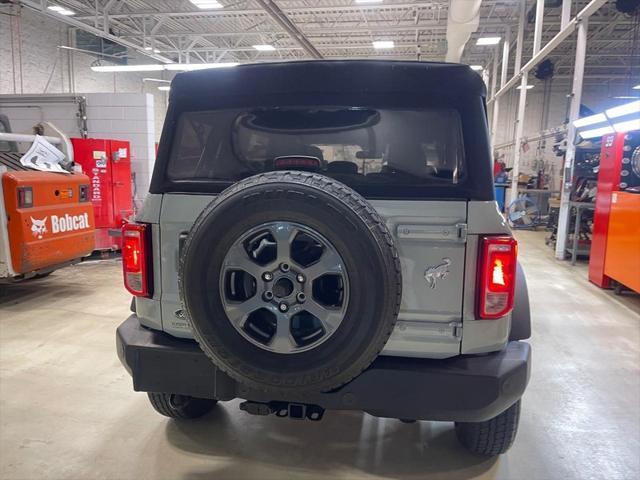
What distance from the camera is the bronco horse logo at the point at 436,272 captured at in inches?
61.1

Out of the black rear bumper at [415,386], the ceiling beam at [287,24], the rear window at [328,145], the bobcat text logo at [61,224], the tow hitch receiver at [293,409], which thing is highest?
the ceiling beam at [287,24]

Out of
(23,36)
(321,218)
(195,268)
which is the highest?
(23,36)

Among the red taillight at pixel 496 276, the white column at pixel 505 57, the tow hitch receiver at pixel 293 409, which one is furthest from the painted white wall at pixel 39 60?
the red taillight at pixel 496 276

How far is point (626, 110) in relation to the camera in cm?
509

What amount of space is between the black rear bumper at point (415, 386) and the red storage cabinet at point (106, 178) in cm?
558

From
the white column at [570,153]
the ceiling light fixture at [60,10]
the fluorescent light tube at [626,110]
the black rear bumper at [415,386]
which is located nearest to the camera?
the black rear bumper at [415,386]

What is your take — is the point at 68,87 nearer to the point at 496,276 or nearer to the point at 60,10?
the point at 60,10

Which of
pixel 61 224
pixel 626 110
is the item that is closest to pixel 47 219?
pixel 61 224

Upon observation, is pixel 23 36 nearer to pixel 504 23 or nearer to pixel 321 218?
pixel 504 23

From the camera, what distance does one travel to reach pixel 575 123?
6906 millimetres

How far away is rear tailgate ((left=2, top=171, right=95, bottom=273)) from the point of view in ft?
13.1

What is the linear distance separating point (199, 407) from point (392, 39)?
522 inches

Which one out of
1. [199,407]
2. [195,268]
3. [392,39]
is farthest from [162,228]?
[392,39]

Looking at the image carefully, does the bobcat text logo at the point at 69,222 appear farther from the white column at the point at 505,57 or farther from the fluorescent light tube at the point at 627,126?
the white column at the point at 505,57
